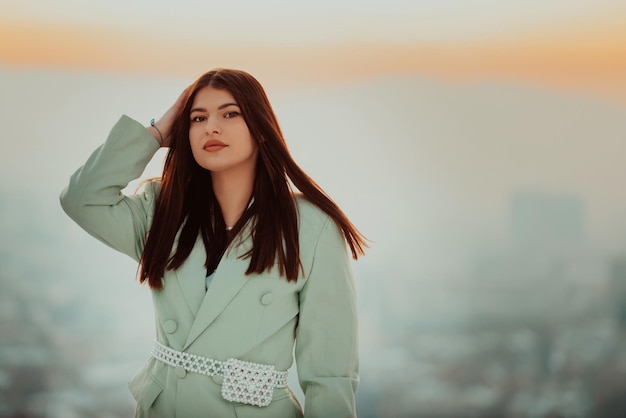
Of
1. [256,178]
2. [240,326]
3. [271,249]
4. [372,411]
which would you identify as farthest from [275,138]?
[372,411]

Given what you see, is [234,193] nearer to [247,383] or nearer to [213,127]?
[213,127]

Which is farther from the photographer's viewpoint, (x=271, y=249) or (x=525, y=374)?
(x=525, y=374)

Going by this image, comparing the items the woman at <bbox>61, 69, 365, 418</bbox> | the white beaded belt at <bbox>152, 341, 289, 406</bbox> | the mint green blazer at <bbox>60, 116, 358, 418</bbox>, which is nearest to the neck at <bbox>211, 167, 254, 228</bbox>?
the woman at <bbox>61, 69, 365, 418</bbox>

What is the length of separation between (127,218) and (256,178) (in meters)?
0.34

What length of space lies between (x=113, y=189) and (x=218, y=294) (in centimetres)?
37

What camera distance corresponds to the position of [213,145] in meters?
2.26

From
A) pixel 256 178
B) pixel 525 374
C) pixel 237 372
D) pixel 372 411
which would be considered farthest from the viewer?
pixel 525 374

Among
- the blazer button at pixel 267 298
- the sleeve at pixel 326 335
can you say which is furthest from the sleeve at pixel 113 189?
the sleeve at pixel 326 335

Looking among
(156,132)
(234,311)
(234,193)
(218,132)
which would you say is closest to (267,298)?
(234,311)

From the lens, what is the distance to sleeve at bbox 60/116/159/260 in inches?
87.7

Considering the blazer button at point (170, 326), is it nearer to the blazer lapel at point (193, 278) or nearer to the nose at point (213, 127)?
the blazer lapel at point (193, 278)

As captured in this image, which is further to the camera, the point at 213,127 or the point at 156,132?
the point at 156,132

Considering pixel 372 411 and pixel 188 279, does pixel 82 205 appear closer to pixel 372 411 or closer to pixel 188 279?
pixel 188 279

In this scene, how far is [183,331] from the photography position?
2225 millimetres
